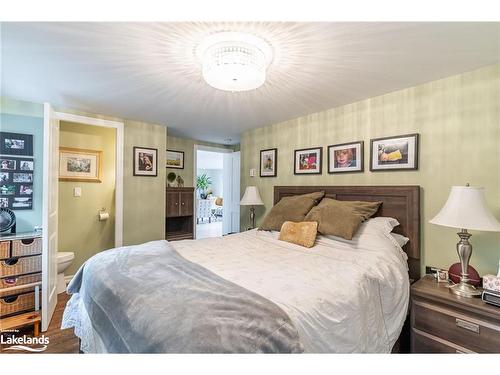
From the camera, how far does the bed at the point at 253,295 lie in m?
0.90

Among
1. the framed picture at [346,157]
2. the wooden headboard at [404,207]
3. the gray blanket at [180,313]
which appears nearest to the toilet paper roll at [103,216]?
the gray blanket at [180,313]

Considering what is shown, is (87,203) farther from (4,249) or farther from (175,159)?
(175,159)

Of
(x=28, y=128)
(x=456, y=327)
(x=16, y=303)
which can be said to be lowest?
(x=16, y=303)

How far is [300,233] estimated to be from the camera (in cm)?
215

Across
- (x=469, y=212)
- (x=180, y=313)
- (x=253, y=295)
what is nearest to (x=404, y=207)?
(x=469, y=212)

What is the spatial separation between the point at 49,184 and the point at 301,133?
2.69m

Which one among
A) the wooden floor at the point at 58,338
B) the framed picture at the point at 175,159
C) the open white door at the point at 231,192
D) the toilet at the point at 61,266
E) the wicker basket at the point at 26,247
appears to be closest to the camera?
the wooden floor at the point at 58,338

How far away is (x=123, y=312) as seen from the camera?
3.63ft

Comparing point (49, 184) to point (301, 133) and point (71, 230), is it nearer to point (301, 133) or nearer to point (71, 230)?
point (71, 230)

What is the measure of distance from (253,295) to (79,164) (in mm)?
3451

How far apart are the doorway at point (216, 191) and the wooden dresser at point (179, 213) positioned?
19.0 inches

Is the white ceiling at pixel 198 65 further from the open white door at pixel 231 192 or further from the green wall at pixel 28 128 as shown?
the open white door at pixel 231 192
